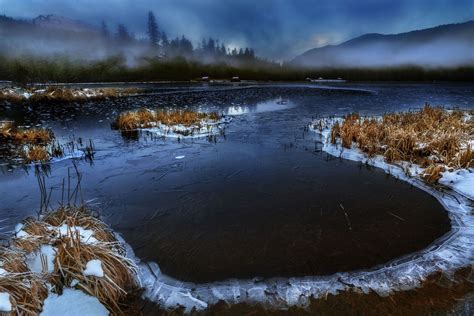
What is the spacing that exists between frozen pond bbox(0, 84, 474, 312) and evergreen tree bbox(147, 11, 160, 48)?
121 m

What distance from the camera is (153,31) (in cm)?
12056

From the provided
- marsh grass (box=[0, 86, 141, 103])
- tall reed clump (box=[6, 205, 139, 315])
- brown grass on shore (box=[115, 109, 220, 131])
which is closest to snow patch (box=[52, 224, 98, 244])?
tall reed clump (box=[6, 205, 139, 315])

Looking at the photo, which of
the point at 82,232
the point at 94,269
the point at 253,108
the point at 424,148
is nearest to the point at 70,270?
the point at 94,269

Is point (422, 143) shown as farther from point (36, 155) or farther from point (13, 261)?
point (36, 155)

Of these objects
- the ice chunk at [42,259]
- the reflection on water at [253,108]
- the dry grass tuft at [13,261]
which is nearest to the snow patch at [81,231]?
the ice chunk at [42,259]

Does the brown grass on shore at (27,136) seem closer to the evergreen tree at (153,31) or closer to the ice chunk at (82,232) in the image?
the ice chunk at (82,232)

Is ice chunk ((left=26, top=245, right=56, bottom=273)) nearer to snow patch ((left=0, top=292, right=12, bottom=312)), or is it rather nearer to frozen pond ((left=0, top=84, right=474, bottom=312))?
snow patch ((left=0, top=292, right=12, bottom=312))

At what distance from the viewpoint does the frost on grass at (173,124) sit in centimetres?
1631

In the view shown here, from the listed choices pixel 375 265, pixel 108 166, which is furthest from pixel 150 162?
pixel 375 265

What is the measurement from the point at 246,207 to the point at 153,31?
134 m

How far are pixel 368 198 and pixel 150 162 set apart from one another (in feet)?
28.0

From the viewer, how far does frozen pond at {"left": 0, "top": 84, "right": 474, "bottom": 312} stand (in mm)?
5441

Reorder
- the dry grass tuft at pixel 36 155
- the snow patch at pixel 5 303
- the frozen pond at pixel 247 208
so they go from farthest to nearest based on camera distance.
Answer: the dry grass tuft at pixel 36 155, the frozen pond at pixel 247 208, the snow patch at pixel 5 303

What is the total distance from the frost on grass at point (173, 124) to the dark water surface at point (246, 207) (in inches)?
115
